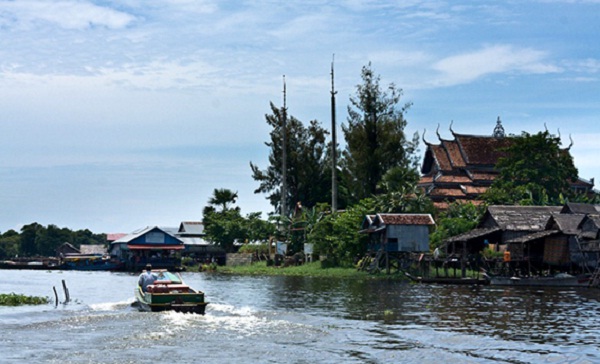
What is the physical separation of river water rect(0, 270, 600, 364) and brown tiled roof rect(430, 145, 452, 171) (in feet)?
133

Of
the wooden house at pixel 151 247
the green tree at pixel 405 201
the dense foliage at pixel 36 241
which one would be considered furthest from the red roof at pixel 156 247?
the dense foliage at pixel 36 241

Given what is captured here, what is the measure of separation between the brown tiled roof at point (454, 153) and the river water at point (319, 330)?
1582 inches

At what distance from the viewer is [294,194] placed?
94500 millimetres

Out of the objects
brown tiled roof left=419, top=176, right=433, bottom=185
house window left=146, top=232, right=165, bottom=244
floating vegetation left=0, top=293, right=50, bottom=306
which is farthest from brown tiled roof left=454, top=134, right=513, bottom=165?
floating vegetation left=0, top=293, right=50, bottom=306

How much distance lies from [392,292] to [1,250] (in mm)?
113032

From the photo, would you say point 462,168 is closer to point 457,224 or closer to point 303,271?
point 457,224

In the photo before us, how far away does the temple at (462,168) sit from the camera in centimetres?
7706

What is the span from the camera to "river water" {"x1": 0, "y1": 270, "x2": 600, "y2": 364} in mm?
20922

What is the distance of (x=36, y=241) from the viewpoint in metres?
135

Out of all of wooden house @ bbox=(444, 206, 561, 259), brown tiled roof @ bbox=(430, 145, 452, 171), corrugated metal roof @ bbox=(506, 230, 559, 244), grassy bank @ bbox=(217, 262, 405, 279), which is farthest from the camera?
brown tiled roof @ bbox=(430, 145, 452, 171)

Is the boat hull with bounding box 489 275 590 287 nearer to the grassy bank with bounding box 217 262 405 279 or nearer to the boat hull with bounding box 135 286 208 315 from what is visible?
the grassy bank with bounding box 217 262 405 279

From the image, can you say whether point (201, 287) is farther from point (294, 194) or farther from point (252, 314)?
point (294, 194)

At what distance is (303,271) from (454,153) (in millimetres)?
25614

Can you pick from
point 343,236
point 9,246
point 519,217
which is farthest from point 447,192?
point 9,246
